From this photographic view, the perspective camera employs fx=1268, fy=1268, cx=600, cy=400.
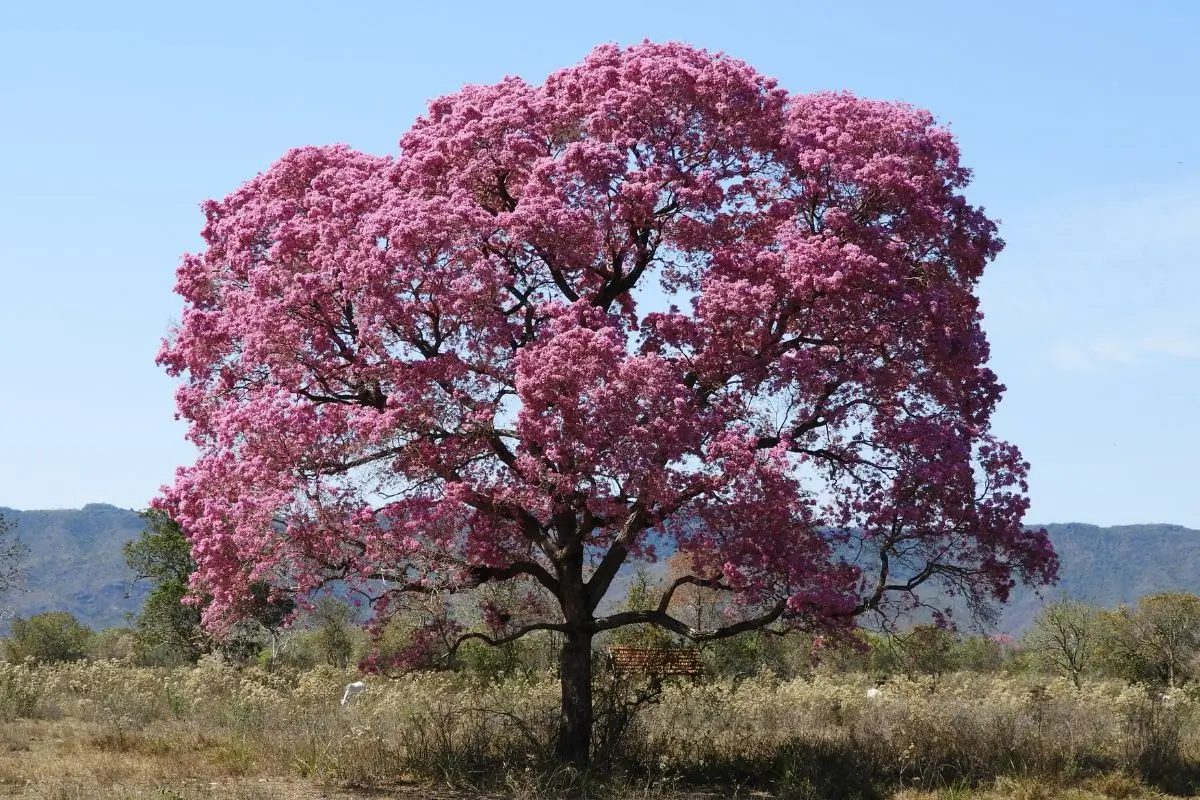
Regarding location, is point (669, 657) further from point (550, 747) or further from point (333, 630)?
point (550, 747)

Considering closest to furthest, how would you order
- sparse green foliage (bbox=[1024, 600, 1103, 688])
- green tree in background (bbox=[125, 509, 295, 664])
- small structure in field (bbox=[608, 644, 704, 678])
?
small structure in field (bbox=[608, 644, 704, 678]), green tree in background (bbox=[125, 509, 295, 664]), sparse green foliage (bbox=[1024, 600, 1103, 688])

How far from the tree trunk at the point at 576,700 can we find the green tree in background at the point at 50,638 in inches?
2010

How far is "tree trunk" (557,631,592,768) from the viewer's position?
798 inches

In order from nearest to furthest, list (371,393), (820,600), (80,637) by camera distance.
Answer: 1. (820,600)
2. (371,393)
3. (80,637)

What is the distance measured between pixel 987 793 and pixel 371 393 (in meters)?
11.4

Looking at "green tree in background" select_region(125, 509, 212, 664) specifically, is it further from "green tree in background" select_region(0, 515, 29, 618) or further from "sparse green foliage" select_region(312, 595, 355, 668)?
"green tree in background" select_region(0, 515, 29, 618)

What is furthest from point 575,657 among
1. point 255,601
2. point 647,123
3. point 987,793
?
point 647,123

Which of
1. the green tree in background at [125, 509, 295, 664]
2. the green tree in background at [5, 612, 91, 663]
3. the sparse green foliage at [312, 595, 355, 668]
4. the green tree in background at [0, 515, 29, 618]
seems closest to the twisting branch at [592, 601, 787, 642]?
the sparse green foliage at [312, 595, 355, 668]

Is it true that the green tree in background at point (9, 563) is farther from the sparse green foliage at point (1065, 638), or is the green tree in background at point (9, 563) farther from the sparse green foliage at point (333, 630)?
the sparse green foliage at point (1065, 638)

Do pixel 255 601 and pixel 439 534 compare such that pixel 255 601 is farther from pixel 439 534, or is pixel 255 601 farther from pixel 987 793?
pixel 987 793

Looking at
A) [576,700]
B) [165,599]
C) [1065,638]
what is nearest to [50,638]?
[165,599]

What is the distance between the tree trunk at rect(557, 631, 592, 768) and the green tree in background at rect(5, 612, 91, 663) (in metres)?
51.1

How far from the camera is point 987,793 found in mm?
18812

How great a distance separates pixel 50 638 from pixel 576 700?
194ft
